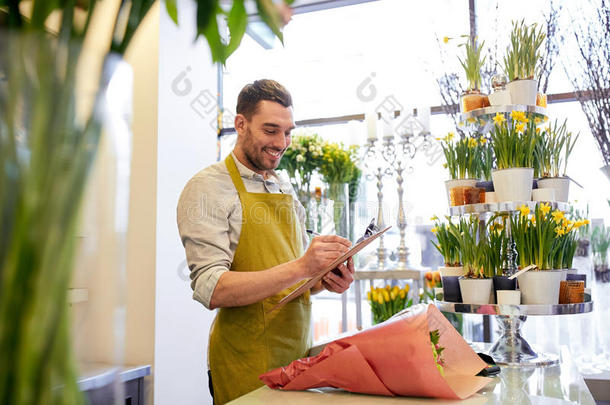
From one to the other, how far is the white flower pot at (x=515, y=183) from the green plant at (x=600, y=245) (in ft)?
4.80

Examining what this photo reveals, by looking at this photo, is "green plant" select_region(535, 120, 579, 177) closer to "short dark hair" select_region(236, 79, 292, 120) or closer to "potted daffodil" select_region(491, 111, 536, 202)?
"potted daffodil" select_region(491, 111, 536, 202)

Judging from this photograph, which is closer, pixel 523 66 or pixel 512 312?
pixel 512 312

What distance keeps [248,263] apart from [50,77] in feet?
4.55

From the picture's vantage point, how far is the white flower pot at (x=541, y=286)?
5.43 ft

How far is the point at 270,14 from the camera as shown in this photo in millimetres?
418

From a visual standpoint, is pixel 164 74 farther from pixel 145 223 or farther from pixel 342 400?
pixel 342 400

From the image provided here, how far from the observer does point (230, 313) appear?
1670mm

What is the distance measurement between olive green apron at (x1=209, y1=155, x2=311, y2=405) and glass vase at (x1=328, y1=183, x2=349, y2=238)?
63.0 inches

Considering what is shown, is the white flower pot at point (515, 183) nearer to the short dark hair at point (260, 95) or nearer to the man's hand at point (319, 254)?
the man's hand at point (319, 254)

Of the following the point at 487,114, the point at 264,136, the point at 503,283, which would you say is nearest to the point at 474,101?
the point at 487,114

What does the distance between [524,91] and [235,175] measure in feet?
3.59

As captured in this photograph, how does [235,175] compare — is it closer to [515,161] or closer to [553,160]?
[515,161]

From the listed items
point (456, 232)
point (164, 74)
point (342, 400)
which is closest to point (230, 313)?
point (342, 400)

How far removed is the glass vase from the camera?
3.40m
